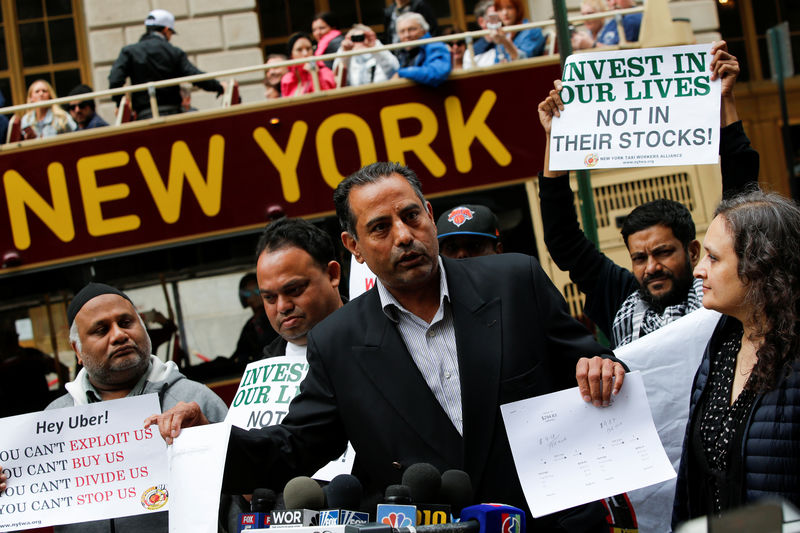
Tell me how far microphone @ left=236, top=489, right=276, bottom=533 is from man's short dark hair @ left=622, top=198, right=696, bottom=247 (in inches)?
103

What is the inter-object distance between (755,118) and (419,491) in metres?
16.2

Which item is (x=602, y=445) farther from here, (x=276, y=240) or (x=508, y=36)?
(x=508, y=36)

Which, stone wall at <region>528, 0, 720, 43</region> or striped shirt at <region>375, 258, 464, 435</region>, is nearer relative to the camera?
striped shirt at <region>375, 258, 464, 435</region>

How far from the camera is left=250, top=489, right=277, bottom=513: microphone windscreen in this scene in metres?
3.15

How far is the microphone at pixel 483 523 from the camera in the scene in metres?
2.59

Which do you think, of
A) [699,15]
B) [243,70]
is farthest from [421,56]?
[699,15]

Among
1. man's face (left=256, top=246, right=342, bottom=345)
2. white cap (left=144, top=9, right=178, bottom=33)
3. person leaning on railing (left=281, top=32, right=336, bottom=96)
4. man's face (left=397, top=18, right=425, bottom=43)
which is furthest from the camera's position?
white cap (left=144, top=9, right=178, bottom=33)

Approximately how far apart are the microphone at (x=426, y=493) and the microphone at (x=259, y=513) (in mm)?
455

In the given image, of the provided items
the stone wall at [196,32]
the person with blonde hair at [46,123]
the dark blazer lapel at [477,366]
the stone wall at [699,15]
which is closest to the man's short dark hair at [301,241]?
the dark blazer lapel at [477,366]

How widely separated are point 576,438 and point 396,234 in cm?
90

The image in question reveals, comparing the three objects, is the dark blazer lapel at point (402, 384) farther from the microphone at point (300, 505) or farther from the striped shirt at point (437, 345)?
the microphone at point (300, 505)

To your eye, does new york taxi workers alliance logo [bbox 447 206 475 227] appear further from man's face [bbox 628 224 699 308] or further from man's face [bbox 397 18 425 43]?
man's face [bbox 397 18 425 43]

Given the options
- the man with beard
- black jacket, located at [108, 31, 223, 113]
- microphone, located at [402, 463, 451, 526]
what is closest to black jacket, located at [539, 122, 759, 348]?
the man with beard

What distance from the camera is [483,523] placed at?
2.71 m
